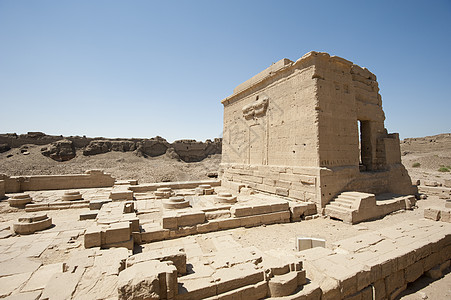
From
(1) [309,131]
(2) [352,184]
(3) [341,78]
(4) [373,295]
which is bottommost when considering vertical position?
(4) [373,295]

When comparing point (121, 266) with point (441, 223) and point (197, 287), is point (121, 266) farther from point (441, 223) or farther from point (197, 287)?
point (441, 223)

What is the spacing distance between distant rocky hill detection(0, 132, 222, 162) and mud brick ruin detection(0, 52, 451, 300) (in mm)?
17023

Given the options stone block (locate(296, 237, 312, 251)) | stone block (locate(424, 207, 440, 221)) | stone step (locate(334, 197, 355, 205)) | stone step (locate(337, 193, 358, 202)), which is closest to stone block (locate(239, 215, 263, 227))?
stone block (locate(296, 237, 312, 251))

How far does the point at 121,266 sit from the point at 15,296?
4.06ft

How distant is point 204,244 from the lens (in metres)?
5.49

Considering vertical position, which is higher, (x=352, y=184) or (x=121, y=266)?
(x=352, y=184)

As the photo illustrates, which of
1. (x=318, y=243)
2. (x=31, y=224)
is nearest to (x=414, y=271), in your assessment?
(x=318, y=243)

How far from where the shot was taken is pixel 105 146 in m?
28.4

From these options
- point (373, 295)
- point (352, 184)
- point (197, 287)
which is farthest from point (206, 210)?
point (352, 184)

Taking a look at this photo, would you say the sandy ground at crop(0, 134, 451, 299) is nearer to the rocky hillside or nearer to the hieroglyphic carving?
the rocky hillside

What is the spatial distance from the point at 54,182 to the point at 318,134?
43.8 ft

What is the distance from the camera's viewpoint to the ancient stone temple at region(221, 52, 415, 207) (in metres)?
8.00

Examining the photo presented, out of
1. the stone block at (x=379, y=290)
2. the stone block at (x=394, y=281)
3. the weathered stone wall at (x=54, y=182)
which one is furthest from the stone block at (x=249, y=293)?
the weathered stone wall at (x=54, y=182)

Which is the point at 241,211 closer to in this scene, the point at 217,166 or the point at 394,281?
the point at 394,281
